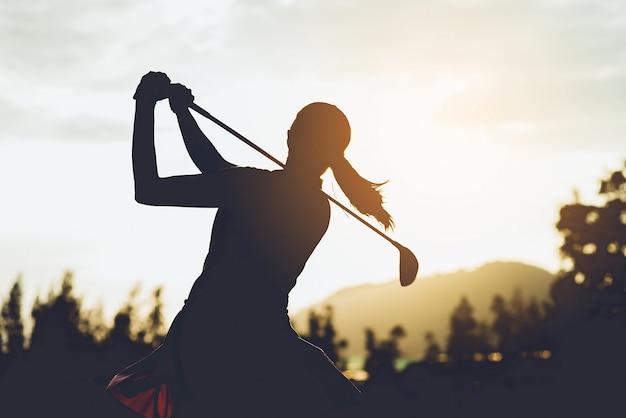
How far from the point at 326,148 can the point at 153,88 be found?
0.81 meters

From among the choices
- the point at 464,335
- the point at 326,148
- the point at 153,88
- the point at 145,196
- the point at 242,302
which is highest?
the point at 464,335

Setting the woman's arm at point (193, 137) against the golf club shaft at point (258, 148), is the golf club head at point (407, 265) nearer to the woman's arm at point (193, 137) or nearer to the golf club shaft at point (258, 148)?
the golf club shaft at point (258, 148)

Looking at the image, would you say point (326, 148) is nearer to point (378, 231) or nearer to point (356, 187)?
point (356, 187)

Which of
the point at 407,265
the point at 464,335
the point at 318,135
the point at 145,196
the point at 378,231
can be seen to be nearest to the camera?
the point at 145,196

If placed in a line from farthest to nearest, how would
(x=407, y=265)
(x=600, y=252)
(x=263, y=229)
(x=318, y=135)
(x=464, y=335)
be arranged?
(x=464, y=335) → (x=600, y=252) → (x=407, y=265) → (x=318, y=135) → (x=263, y=229)

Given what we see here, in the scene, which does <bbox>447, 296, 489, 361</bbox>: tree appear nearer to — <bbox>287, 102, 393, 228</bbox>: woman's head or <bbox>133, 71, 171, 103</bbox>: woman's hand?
<bbox>287, 102, 393, 228</bbox>: woman's head

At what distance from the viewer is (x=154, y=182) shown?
3.62m

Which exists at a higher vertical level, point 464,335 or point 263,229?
point 464,335

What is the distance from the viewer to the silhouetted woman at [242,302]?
11.9 feet

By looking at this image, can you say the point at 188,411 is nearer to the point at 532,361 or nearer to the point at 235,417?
the point at 235,417

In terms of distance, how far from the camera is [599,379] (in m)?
19.8

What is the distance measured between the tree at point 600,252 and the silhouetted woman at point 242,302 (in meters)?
50.8

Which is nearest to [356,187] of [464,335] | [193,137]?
[193,137]

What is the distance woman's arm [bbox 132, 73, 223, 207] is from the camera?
11.9 feet
